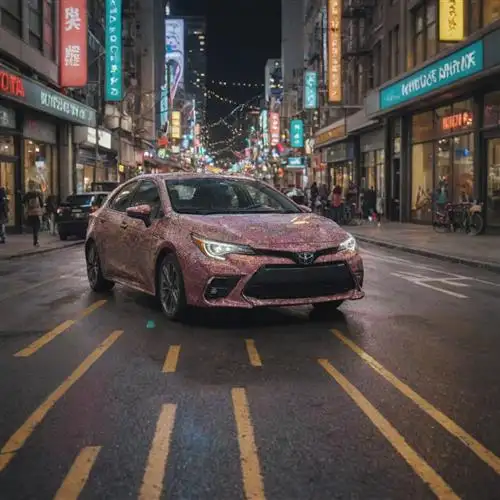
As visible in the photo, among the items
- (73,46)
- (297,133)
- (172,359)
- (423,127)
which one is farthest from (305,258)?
(297,133)

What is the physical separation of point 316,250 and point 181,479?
3.95 metres

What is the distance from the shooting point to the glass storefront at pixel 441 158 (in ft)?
79.9

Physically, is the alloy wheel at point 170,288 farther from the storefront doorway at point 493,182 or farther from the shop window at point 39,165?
the shop window at point 39,165

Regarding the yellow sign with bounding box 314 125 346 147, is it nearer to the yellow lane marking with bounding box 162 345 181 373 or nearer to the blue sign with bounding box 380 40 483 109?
the blue sign with bounding box 380 40 483 109

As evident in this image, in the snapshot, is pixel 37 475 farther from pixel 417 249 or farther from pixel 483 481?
pixel 417 249

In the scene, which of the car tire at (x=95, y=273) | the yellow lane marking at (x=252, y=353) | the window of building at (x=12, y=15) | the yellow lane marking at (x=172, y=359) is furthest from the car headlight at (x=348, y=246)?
the window of building at (x=12, y=15)

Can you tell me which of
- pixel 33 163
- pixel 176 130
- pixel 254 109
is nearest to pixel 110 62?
pixel 33 163

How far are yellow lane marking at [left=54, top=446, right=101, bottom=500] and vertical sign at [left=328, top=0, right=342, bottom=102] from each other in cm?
3720

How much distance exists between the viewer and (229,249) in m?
7.11

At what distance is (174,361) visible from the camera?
241 inches

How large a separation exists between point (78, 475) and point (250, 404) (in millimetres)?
1492

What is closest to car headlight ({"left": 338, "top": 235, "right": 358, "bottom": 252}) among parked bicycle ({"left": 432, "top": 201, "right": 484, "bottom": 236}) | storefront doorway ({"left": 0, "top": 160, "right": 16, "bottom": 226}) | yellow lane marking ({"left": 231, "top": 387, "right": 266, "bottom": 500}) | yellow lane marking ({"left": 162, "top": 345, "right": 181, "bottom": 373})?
yellow lane marking ({"left": 162, "top": 345, "right": 181, "bottom": 373})

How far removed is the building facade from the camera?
72.3 feet

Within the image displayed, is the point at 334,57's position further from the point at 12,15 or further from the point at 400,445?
the point at 400,445
